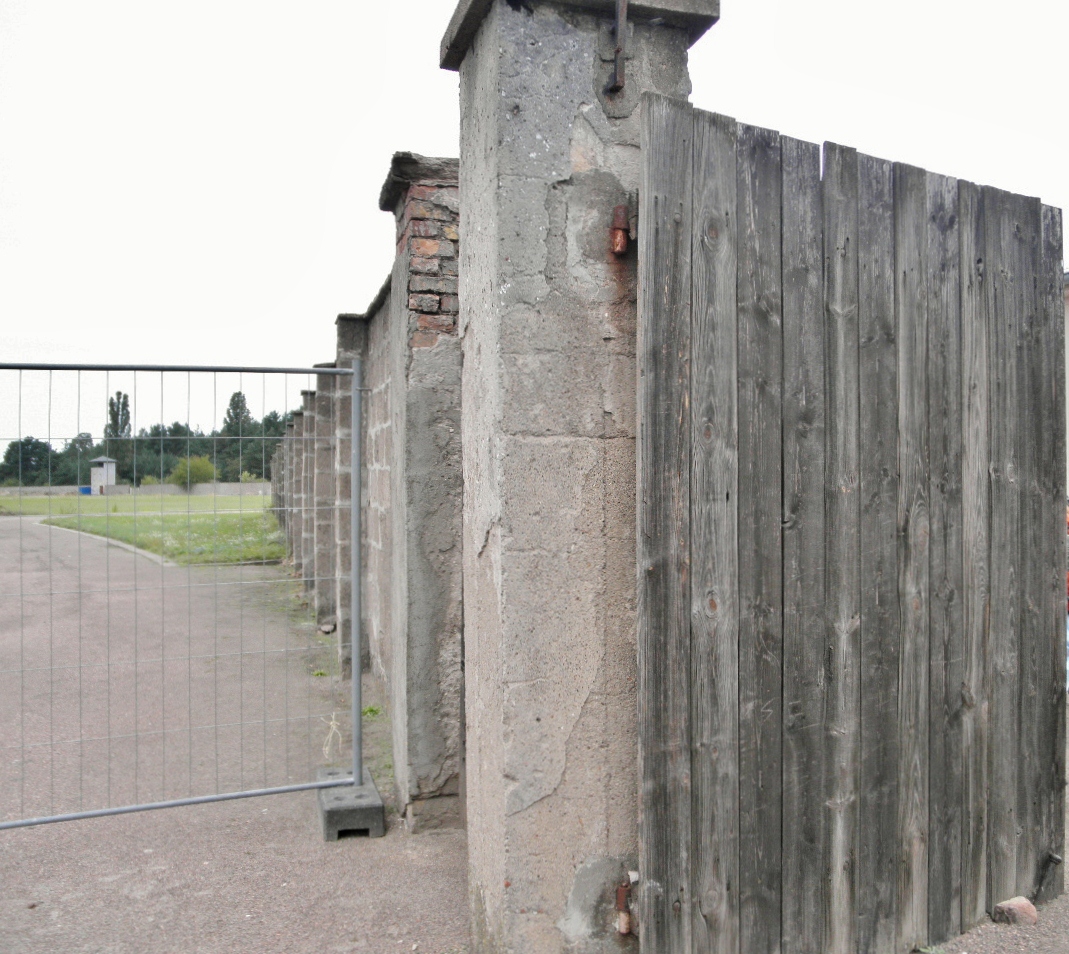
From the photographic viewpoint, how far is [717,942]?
2.44 metres

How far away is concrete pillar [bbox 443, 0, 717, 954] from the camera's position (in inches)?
92.7

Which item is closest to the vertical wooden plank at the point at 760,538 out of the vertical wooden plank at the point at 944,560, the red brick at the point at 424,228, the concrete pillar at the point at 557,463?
the concrete pillar at the point at 557,463

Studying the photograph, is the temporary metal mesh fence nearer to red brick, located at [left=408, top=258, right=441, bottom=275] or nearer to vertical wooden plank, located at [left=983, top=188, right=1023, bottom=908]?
red brick, located at [left=408, top=258, right=441, bottom=275]

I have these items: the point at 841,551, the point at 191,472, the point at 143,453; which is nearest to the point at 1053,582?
the point at 841,551

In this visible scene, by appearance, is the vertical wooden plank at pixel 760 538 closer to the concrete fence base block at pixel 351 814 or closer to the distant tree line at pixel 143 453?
the concrete fence base block at pixel 351 814

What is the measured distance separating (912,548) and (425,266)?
98.1 inches

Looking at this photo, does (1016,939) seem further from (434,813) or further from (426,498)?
(426,498)

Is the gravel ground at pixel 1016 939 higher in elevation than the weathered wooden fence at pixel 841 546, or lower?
lower

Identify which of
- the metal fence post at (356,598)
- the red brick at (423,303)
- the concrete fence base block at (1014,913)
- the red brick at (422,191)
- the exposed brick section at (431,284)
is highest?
the red brick at (422,191)

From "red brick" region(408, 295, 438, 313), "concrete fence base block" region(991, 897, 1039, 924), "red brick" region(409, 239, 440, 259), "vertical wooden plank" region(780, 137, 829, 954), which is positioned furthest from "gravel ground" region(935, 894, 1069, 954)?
"red brick" region(409, 239, 440, 259)

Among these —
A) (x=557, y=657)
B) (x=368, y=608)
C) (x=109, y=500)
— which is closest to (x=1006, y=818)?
(x=557, y=657)

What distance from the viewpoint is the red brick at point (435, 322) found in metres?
4.08

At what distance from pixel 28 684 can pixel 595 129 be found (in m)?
7.02

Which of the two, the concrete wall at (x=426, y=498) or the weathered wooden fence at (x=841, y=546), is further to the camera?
the concrete wall at (x=426, y=498)
